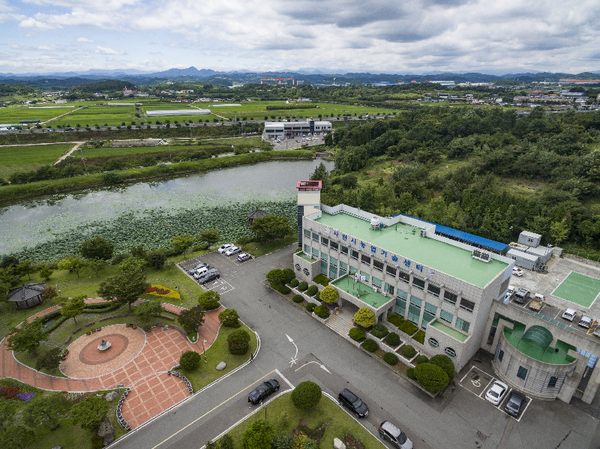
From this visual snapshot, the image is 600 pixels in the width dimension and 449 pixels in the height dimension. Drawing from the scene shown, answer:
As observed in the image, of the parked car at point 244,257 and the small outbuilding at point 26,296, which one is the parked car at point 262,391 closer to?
the parked car at point 244,257

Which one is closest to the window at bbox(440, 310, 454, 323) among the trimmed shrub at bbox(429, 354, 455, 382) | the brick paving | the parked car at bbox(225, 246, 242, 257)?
the trimmed shrub at bbox(429, 354, 455, 382)

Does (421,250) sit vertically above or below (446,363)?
above

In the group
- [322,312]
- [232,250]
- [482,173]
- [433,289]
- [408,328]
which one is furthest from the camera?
[482,173]

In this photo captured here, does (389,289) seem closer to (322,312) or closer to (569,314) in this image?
→ (322,312)

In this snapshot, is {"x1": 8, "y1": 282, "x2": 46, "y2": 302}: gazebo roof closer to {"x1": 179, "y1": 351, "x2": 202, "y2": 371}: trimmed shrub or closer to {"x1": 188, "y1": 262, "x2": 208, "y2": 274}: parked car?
{"x1": 188, "y1": 262, "x2": 208, "y2": 274}: parked car

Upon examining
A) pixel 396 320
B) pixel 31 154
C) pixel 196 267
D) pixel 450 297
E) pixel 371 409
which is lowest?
pixel 371 409

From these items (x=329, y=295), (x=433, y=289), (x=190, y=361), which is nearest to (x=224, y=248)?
(x=329, y=295)
